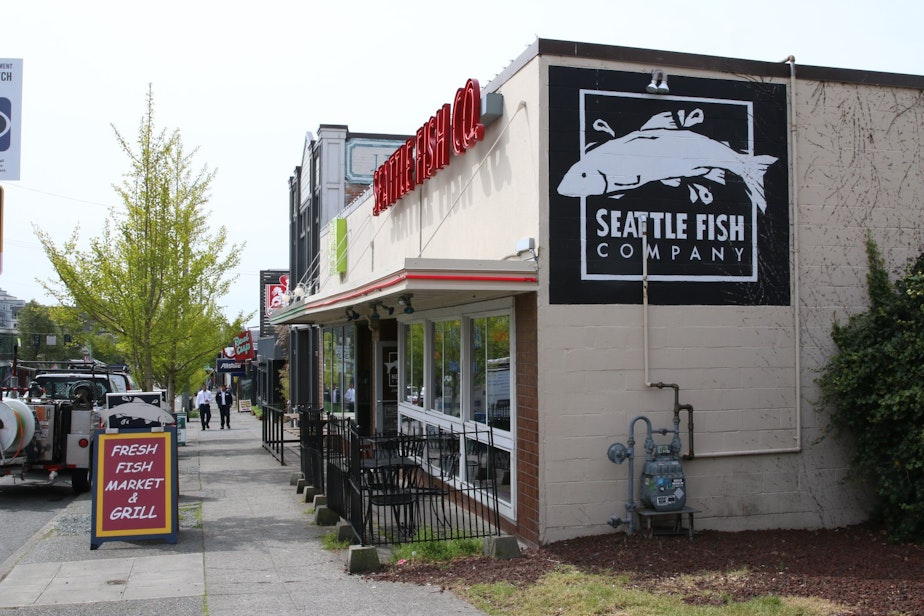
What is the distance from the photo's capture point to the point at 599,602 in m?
6.88

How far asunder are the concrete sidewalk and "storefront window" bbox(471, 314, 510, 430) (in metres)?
2.33

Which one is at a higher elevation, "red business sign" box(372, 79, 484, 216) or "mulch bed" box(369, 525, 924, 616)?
"red business sign" box(372, 79, 484, 216)

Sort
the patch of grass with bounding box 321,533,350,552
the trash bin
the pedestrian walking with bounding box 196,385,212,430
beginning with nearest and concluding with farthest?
the patch of grass with bounding box 321,533,350,552
the trash bin
the pedestrian walking with bounding box 196,385,212,430

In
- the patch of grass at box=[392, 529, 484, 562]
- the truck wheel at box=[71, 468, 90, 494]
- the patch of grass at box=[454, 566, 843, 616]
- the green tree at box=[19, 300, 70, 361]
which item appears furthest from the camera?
the green tree at box=[19, 300, 70, 361]

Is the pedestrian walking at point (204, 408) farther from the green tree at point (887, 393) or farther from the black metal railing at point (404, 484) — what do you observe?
the green tree at point (887, 393)

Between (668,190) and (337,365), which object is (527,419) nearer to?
(668,190)

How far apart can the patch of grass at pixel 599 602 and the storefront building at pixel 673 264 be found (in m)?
1.41

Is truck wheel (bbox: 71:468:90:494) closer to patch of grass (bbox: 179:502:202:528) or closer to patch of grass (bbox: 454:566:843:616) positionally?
patch of grass (bbox: 179:502:202:528)

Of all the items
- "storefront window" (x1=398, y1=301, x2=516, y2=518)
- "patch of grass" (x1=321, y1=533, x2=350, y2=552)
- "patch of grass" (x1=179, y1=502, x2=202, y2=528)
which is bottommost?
"patch of grass" (x1=179, y1=502, x2=202, y2=528)

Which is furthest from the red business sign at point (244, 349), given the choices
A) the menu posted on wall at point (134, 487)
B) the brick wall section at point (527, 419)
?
the brick wall section at point (527, 419)

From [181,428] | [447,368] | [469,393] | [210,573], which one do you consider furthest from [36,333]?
[210,573]

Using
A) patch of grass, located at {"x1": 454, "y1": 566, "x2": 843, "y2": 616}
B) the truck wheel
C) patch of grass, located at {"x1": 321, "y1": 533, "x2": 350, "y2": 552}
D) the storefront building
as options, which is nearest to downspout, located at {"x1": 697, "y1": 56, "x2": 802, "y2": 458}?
the storefront building

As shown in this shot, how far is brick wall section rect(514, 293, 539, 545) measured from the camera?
892cm

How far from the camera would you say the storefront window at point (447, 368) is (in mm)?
11852
